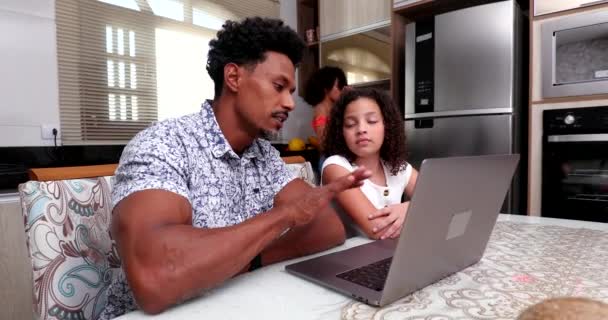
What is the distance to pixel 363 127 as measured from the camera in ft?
4.26

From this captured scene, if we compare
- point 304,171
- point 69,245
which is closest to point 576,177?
point 304,171

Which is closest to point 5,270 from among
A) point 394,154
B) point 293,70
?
point 293,70

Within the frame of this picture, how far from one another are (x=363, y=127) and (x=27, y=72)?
6.39 ft

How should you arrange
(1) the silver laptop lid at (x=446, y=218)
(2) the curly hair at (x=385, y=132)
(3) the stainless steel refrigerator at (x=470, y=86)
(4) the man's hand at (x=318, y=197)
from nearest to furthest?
(1) the silver laptop lid at (x=446, y=218)
(4) the man's hand at (x=318, y=197)
(2) the curly hair at (x=385, y=132)
(3) the stainless steel refrigerator at (x=470, y=86)

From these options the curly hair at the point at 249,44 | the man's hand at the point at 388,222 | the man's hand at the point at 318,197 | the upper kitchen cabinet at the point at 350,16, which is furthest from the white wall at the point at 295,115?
the man's hand at the point at 318,197

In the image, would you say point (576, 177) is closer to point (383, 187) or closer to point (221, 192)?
point (383, 187)

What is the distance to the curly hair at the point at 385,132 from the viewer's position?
4.57 ft

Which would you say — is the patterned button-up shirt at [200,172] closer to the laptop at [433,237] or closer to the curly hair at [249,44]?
the curly hair at [249,44]

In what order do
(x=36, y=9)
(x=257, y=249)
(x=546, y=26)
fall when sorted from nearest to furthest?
1. (x=257, y=249)
2. (x=546, y=26)
3. (x=36, y=9)

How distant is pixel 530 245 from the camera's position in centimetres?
81

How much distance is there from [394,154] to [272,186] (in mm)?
601

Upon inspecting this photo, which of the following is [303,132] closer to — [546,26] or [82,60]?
[82,60]

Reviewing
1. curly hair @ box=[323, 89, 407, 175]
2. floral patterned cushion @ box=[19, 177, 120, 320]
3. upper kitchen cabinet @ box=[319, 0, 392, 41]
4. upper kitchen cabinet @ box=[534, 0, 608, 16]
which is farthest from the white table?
upper kitchen cabinet @ box=[319, 0, 392, 41]

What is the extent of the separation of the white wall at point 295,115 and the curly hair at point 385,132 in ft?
6.47
